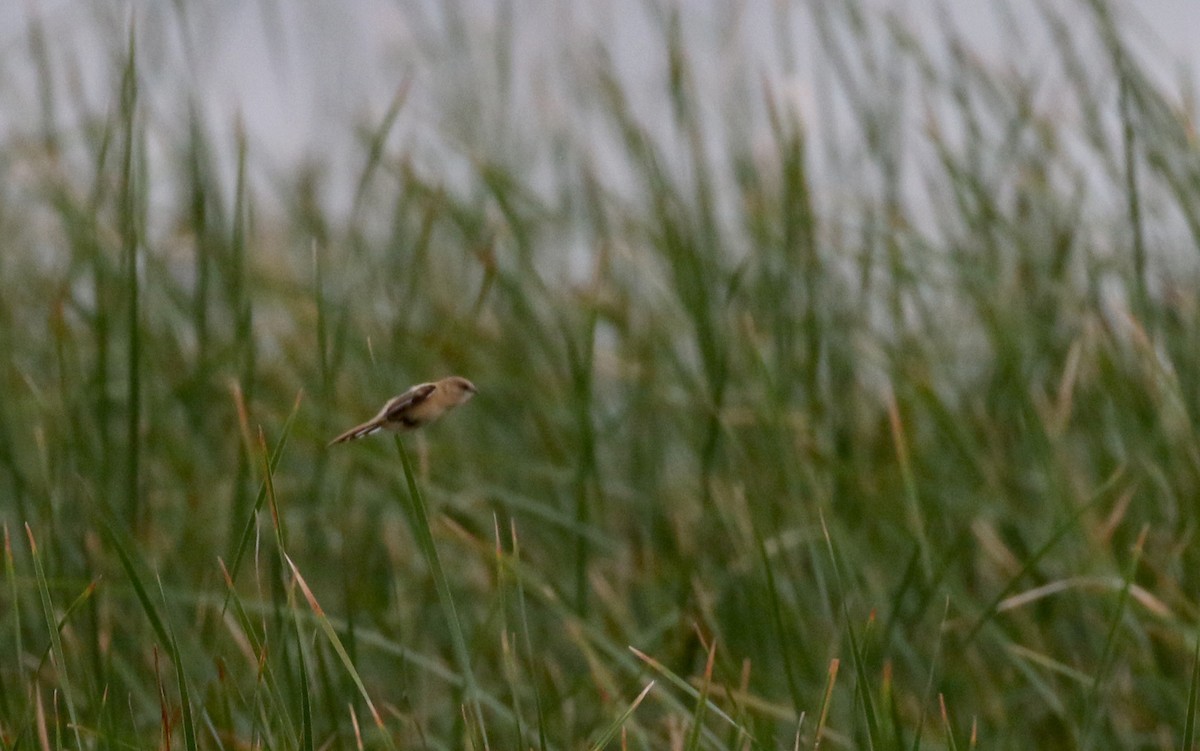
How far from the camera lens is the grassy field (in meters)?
1.21

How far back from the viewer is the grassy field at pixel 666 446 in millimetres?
1212

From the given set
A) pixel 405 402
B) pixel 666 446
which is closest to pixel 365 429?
pixel 405 402

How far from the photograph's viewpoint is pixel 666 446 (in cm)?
187

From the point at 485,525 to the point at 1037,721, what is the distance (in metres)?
0.57

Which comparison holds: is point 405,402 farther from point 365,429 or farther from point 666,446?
point 666,446

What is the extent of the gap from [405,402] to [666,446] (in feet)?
3.58

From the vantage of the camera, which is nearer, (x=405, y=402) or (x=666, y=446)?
(x=405, y=402)

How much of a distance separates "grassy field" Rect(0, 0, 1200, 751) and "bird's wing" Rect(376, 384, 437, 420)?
0.15 meters

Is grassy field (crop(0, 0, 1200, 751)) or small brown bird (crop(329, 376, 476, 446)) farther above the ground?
small brown bird (crop(329, 376, 476, 446))

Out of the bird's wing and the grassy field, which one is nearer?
the bird's wing

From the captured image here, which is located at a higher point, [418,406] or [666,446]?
[418,406]

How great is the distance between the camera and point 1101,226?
6.00 ft

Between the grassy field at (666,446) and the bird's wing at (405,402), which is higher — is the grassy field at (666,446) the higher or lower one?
the lower one

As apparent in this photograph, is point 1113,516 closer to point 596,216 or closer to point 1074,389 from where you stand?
point 1074,389
